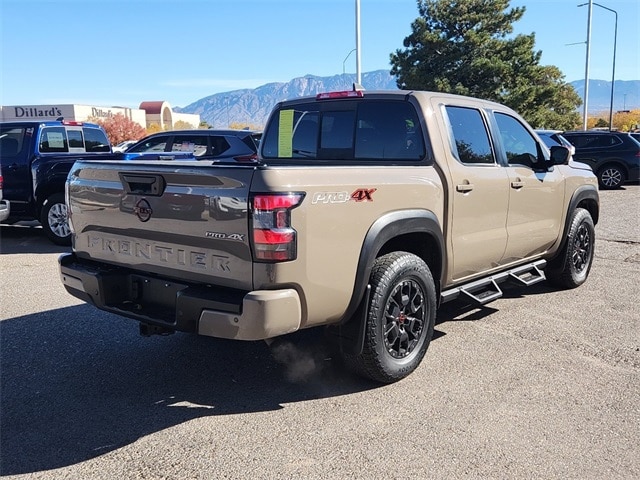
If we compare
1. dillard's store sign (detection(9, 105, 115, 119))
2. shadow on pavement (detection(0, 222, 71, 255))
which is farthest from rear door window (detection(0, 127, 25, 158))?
dillard's store sign (detection(9, 105, 115, 119))

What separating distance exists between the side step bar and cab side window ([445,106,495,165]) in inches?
38.6

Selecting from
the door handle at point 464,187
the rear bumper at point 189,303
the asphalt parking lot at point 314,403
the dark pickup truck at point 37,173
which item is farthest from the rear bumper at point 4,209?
the door handle at point 464,187

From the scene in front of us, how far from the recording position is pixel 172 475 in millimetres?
2799

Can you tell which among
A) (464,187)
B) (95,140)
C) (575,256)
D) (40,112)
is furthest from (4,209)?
(40,112)

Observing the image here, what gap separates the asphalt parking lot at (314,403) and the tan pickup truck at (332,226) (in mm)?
406

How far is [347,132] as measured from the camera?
14.9ft

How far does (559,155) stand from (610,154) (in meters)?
13.2

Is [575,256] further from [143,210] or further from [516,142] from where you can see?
[143,210]

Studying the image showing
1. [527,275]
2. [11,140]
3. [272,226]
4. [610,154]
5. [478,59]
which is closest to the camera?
[272,226]

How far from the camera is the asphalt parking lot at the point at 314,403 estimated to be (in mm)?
2906

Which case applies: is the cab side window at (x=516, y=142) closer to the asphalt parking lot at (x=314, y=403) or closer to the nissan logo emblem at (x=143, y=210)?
the asphalt parking lot at (x=314, y=403)

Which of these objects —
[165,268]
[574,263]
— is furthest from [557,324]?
[165,268]

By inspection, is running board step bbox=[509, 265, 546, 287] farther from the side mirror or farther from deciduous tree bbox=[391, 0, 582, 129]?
deciduous tree bbox=[391, 0, 582, 129]

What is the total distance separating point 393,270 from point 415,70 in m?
34.8
